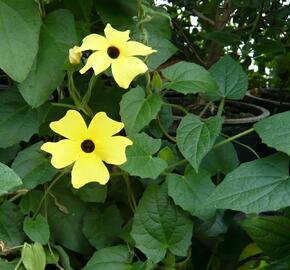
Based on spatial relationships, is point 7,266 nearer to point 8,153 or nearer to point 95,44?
point 8,153

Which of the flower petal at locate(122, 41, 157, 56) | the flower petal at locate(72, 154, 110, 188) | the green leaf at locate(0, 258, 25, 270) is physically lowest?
the green leaf at locate(0, 258, 25, 270)

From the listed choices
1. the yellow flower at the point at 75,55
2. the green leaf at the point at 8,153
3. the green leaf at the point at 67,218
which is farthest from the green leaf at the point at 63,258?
the yellow flower at the point at 75,55

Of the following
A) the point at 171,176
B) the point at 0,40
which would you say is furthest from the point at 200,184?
the point at 0,40

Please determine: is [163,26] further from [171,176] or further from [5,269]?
[5,269]

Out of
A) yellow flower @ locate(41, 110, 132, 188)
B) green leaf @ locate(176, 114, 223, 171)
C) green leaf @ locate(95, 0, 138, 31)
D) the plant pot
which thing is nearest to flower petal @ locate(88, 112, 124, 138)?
yellow flower @ locate(41, 110, 132, 188)

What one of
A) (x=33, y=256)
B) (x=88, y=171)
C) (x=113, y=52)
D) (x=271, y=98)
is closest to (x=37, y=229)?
(x=33, y=256)

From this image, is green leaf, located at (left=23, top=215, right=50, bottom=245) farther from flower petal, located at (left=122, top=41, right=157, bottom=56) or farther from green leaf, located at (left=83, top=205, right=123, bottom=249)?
flower petal, located at (left=122, top=41, right=157, bottom=56)
